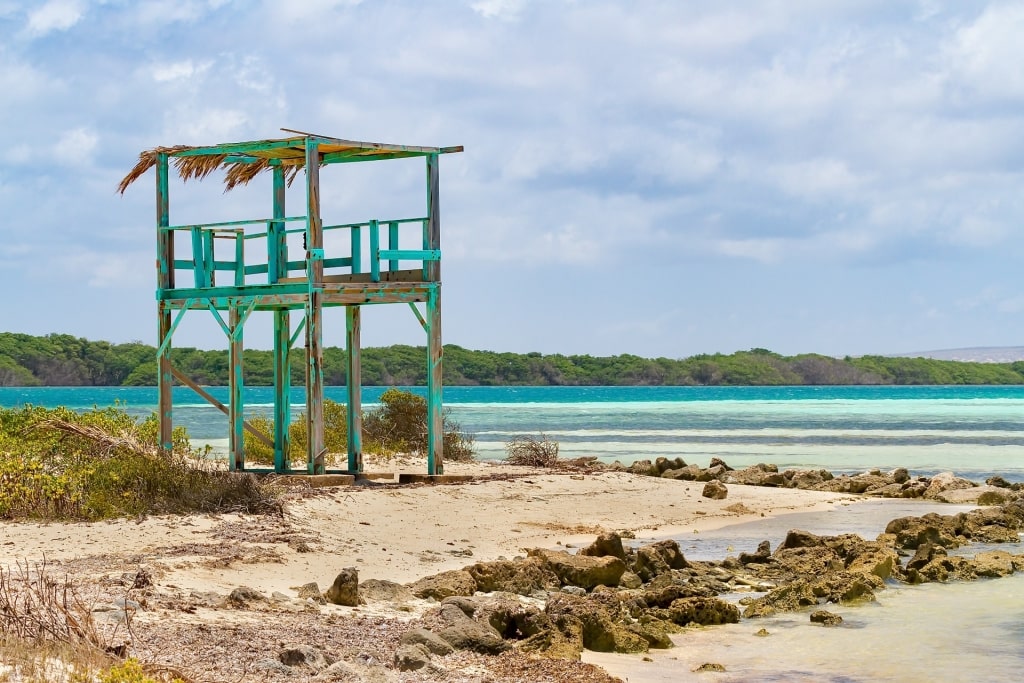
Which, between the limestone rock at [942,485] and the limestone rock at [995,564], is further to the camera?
the limestone rock at [942,485]

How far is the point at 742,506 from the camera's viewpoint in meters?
22.0

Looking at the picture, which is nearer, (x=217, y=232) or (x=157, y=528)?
(x=157, y=528)

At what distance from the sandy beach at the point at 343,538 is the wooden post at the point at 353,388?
1.06m

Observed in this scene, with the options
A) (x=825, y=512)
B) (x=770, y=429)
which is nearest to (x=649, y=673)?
(x=825, y=512)

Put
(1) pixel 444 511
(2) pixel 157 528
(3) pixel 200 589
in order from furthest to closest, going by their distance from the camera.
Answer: (1) pixel 444 511, (2) pixel 157 528, (3) pixel 200 589

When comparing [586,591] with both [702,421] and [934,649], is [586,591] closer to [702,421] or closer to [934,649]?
[934,649]

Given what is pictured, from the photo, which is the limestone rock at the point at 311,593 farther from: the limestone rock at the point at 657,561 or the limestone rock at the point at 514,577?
the limestone rock at the point at 657,561

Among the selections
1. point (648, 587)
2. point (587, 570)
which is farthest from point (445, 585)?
point (648, 587)

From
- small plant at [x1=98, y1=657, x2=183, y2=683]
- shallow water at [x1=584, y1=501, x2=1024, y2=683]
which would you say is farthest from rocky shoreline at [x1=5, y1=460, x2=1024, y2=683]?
small plant at [x1=98, y1=657, x2=183, y2=683]

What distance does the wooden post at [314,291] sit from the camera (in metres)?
18.8

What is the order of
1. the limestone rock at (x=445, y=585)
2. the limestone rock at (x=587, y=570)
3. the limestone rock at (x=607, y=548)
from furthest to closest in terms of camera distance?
the limestone rock at (x=607, y=548)
the limestone rock at (x=587, y=570)
the limestone rock at (x=445, y=585)

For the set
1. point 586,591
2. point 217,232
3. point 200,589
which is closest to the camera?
point 200,589

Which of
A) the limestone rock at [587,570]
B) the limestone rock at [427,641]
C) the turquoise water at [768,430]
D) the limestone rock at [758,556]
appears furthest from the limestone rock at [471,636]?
the turquoise water at [768,430]

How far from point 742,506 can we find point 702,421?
38.1 m
